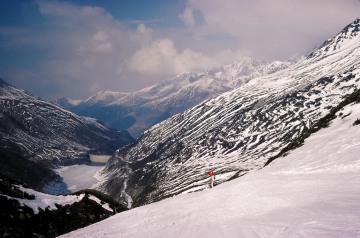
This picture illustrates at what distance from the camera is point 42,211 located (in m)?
38.1

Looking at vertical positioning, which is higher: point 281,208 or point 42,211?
point 42,211

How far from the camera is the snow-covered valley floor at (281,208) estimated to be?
54.0 feet

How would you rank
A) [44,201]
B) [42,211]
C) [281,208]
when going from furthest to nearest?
1. [44,201]
2. [42,211]
3. [281,208]

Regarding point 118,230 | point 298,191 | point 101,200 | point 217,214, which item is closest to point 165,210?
point 118,230

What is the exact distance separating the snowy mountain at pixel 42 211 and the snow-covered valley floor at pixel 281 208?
9846 mm

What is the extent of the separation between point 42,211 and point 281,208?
93.6ft

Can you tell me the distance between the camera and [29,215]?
116 feet

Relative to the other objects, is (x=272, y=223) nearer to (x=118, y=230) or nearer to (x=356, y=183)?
(x=356, y=183)

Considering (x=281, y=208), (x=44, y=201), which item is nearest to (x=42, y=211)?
(x=44, y=201)

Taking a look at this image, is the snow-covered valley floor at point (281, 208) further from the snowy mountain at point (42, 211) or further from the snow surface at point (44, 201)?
the snow surface at point (44, 201)

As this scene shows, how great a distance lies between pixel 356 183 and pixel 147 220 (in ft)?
51.2

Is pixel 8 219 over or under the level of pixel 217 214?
over

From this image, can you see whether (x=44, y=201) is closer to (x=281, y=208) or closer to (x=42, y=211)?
(x=42, y=211)

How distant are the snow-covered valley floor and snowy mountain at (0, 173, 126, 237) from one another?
388 inches
